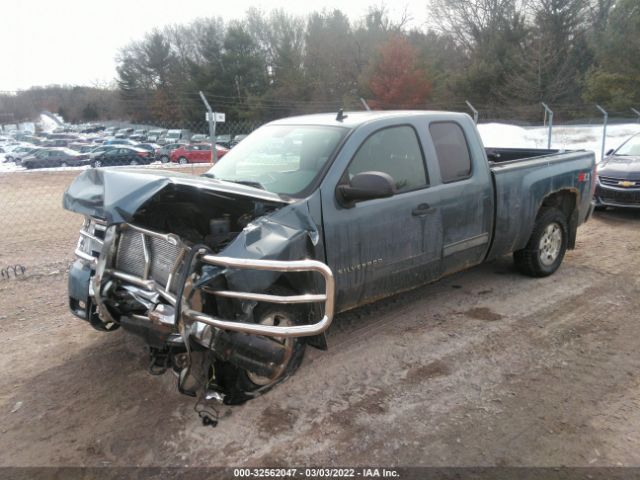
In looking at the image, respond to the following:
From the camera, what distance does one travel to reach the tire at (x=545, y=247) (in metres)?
5.39

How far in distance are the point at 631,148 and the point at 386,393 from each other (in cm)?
880

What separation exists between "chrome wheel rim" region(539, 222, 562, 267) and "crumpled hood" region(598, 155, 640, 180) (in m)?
3.79

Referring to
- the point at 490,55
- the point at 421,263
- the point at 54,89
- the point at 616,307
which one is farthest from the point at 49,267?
the point at 54,89

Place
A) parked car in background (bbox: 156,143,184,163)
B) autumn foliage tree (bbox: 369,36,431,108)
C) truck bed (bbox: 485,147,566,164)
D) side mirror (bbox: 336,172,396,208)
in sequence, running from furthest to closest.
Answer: autumn foliage tree (bbox: 369,36,431,108) → parked car in background (bbox: 156,143,184,163) → truck bed (bbox: 485,147,566,164) → side mirror (bbox: 336,172,396,208)

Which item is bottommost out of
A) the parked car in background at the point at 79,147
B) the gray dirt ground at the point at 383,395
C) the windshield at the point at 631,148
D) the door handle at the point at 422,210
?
the gray dirt ground at the point at 383,395

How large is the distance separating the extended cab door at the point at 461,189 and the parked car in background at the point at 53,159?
2819cm

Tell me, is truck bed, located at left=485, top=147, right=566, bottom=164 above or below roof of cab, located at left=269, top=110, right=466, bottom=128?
below

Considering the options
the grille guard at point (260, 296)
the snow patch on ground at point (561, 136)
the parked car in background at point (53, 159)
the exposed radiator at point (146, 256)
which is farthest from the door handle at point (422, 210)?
the parked car in background at point (53, 159)

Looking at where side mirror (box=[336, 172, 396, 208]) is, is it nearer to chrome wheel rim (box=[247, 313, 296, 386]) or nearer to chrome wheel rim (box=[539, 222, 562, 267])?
chrome wheel rim (box=[247, 313, 296, 386])

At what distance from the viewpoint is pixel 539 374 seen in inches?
140

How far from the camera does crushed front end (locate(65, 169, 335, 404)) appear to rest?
8.98 feet

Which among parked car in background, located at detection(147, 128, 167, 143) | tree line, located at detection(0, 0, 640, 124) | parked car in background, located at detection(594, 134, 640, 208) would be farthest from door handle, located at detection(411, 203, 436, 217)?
parked car in background, located at detection(147, 128, 167, 143)

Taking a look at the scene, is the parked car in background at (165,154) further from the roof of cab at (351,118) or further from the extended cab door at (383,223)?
the extended cab door at (383,223)

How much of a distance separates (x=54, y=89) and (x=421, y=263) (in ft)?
251
